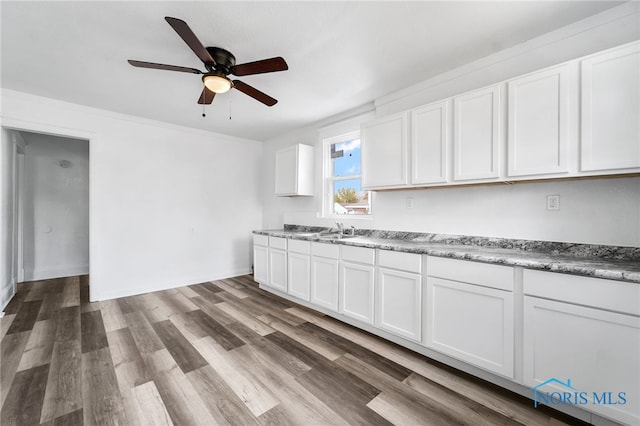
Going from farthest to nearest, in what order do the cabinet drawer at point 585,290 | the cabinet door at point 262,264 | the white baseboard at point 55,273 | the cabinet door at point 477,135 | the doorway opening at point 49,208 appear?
the white baseboard at point 55,273, the doorway opening at point 49,208, the cabinet door at point 262,264, the cabinet door at point 477,135, the cabinet drawer at point 585,290

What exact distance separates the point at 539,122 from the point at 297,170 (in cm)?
282

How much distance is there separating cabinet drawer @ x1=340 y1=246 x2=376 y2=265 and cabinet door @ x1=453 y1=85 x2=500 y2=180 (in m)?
1.02

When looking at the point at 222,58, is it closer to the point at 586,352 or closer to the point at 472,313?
the point at 472,313

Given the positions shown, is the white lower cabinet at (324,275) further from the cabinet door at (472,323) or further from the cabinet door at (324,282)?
the cabinet door at (472,323)

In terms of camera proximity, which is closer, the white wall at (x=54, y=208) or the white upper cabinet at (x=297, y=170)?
the white upper cabinet at (x=297, y=170)

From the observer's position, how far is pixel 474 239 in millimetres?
2332

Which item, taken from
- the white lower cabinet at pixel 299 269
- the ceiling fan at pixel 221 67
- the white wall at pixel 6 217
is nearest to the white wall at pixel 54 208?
the white wall at pixel 6 217

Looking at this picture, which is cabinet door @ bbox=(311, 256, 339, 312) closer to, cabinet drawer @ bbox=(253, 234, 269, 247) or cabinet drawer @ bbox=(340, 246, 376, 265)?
cabinet drawer @ bbox=(340, 246, 376, 265)

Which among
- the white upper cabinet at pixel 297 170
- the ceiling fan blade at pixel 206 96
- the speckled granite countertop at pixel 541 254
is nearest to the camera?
the speckled granite countertop at pixel 541 254

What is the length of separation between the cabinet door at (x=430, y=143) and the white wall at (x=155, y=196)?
11.2ft

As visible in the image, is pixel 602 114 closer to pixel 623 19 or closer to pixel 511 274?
pixel 623 19

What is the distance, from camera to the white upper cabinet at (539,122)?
5.61 ft

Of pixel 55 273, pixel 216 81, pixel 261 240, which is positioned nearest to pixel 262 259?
pixel 261 240

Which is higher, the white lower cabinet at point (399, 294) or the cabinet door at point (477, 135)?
the cabinet door at point (477, 135)
